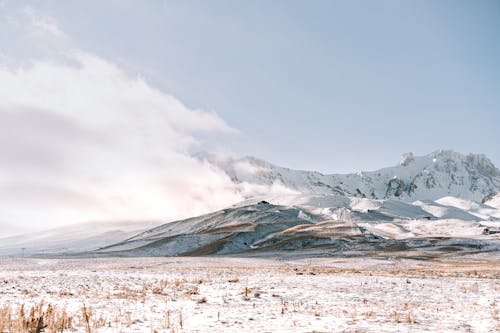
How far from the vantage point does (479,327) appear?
16.5 metres

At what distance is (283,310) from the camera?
19.6m

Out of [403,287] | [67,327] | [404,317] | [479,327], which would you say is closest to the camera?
[67,327]

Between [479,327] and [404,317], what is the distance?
114 inches

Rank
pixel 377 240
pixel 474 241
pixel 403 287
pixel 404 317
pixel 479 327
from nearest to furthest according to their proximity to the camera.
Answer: pixel 479 327 < pixel 404 317 < pixel 403 287 < pixel 474 241 < pixel 377 240

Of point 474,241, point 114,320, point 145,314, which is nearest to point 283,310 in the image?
point 145,314

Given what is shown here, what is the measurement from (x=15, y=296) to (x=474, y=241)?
157601mm

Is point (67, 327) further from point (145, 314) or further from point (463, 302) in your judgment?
point (463, 302)

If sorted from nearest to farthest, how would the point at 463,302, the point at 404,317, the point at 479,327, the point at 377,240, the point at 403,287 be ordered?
the point at 479,327, the point at 404,317, the point at 463,302, the point at 403,287, the point at 377,240

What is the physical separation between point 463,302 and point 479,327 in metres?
8.18

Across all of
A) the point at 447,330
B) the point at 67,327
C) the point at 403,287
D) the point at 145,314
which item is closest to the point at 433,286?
the point at 403,287

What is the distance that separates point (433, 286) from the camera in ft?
107

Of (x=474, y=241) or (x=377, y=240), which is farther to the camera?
(x=377, y=240)

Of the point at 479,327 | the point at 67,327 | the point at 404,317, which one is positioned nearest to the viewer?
the point at 67,327

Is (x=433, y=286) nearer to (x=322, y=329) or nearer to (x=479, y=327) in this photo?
(x=479, y=327)
